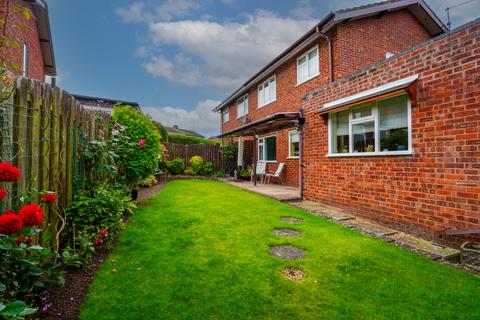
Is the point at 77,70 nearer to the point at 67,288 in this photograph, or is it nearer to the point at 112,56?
the point at 112,56

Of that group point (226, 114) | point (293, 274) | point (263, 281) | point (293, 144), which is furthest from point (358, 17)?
point (226, 114)

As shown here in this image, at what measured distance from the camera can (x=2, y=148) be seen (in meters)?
2.05

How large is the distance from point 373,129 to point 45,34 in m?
16.1

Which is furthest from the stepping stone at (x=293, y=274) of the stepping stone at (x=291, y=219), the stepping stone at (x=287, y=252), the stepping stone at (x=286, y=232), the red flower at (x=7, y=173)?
the red flower at (x=7, y=173)

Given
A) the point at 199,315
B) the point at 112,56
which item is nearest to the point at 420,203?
the point at 199,315

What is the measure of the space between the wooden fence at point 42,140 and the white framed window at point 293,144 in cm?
902

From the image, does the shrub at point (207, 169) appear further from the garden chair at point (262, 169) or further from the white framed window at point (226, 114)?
the white framed window at point (226, 114)

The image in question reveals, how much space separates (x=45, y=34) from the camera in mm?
12969

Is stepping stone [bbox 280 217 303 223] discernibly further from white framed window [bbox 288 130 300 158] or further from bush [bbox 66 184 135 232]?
white framed window [bbox 288 130 300 158]

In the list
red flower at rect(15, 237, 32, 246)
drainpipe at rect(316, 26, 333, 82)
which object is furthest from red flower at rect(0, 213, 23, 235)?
drainpipe at rect(316, 26, 333, 82)

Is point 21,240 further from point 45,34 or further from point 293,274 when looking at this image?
point 45,34

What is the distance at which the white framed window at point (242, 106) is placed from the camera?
1761cm

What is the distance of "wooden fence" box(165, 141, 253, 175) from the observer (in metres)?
15.7

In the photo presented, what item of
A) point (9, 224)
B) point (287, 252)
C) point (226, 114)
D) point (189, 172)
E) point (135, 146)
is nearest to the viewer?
point (9, 224)
